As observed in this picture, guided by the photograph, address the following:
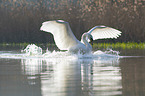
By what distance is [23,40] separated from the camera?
32.2 meters

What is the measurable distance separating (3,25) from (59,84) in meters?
26.7

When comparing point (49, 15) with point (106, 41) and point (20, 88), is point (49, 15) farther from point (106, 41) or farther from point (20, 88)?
point (20, 88)

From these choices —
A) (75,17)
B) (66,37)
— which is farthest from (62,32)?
(75,17)

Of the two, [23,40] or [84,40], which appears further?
[23,40]

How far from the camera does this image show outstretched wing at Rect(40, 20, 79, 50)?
585 inches

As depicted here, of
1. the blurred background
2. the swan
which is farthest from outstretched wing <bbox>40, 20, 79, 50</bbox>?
the blurred background

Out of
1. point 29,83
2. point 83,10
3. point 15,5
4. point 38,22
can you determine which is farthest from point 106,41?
point 29,83

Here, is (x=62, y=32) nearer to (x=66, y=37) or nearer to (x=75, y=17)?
(x=66, y=37)

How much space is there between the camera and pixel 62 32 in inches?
604

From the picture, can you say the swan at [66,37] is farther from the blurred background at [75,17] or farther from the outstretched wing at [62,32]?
the blurred background at [75,17]

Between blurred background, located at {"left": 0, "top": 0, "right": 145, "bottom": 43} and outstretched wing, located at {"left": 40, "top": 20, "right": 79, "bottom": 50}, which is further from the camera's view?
blurred background, located at {"left": 0, "top": 0, "right": 145, "bottom": 43}

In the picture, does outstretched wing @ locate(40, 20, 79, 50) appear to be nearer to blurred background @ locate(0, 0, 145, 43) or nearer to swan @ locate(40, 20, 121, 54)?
swan @ locate(40, 20, 121, 54)

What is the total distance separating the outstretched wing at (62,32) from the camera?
1487 centimetres

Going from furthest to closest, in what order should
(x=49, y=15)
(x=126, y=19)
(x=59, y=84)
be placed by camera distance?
1. (x=49, y=15)
2. (x=126, y=19)
3. (x=59, y=84)
